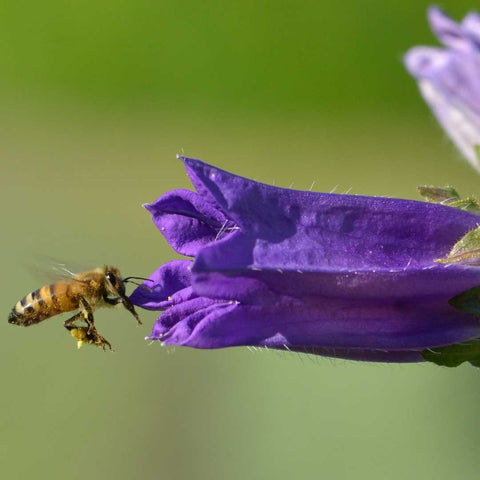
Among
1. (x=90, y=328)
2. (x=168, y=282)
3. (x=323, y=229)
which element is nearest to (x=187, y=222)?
(x=168, y=282)

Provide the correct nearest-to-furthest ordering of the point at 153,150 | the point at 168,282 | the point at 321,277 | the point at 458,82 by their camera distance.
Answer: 1. the point at 321,277
2. the point at 168,282
3. the point at 458,82
4. the point at 153,150

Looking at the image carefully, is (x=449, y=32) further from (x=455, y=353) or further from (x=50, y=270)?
(x=50, y=270)

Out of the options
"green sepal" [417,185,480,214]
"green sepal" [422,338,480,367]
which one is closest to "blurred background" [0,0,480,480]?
"green sepal" [417,185,480,214]

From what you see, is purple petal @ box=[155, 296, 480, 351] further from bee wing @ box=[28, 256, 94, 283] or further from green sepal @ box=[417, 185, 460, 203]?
bee wing @ box=[28, 256, 94, 283]

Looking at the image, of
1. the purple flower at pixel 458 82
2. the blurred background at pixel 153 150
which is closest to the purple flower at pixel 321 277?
the purple flower at pixel 458 82

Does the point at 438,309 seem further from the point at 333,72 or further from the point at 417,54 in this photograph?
the point at 333,72

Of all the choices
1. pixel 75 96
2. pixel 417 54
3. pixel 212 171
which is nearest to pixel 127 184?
pixel 75 96
